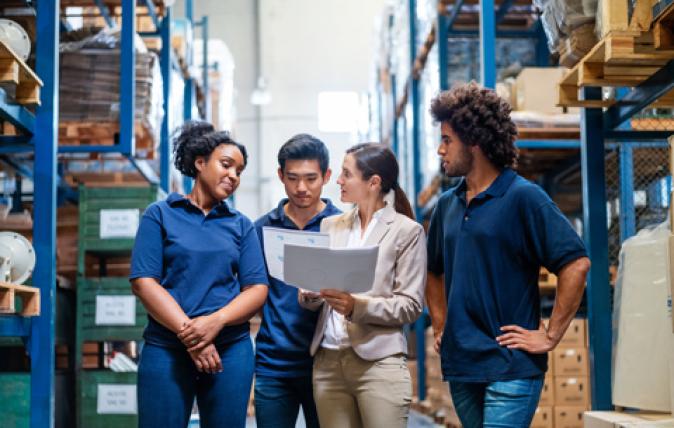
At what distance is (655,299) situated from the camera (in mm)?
4230

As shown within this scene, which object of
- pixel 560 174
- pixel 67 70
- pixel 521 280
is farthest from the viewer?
Result: pixel 560 174

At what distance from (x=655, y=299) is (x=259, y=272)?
178 centimetres

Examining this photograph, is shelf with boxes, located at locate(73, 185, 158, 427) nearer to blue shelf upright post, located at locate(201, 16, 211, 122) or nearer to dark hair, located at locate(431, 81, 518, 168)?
dark hair, located at locate(431, 81, 518, 168)

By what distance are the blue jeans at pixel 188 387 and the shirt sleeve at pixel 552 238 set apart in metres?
1.24

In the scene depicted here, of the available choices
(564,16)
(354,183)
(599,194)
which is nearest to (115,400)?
(599,194)

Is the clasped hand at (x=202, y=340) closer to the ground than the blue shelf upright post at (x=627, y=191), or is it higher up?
closer to the ground

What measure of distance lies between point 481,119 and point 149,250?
4.62 ft

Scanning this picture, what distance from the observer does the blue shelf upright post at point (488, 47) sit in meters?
7.16

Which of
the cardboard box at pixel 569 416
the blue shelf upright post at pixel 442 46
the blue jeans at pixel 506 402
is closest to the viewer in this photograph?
the blue jeans at pixel 506 402

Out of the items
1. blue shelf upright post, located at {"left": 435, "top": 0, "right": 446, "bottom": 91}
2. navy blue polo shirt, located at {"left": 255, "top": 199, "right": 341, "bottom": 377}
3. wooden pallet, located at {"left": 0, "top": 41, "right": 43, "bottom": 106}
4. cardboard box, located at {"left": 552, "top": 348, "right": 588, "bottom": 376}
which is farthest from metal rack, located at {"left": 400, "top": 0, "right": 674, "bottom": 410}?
blue shelf upright post, located at {"left": 435, "top": 0, "right": 446, "bottom": 91}

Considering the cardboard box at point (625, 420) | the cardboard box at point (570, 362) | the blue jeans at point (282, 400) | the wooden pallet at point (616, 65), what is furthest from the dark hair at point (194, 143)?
the cardboard box at point (570, 362)

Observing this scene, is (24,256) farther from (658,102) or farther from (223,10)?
(223,10)

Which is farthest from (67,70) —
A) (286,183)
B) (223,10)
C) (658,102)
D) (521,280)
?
(223,10)

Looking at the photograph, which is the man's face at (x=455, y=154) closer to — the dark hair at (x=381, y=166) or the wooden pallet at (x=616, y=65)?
the dark hair at (x=381, y=166)
